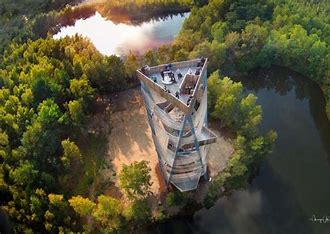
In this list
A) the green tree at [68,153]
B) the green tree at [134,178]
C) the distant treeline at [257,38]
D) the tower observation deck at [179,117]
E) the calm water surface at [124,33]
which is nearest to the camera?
the tower observation deck at [179,117]

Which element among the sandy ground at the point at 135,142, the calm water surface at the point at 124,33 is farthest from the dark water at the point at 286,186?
the calm water surface at the point at 124,33

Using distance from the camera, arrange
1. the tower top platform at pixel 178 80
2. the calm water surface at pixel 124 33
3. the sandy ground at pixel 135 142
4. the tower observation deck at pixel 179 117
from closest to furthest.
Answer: the tower top platform at pixel 178 80
the tower observation deck at pixel 179 117
the sandy ground at pixel 135 142
the calm water surface at pixel 124 33

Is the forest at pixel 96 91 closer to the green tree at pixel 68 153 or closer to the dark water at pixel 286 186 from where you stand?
the green tree at pixel 68 153

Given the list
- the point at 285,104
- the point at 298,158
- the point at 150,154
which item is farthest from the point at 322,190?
the point at 150,154

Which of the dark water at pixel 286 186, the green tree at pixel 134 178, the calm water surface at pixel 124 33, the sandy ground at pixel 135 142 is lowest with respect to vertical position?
the dark water at pixel 286 186

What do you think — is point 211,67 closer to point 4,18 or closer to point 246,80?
point 246,80

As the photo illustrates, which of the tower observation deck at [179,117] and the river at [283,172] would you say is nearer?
the tower observation deck at [179,117]

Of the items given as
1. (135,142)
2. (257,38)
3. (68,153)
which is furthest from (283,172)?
(68,153)
